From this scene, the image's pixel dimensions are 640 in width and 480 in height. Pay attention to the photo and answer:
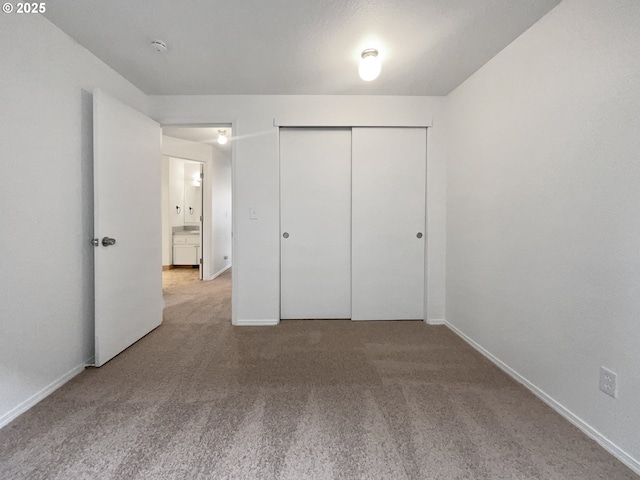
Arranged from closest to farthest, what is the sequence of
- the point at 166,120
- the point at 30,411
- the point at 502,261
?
the point at 30,411 < the point at 502,261 < the point at 166,120

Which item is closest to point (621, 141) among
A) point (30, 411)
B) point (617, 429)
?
point (617, 429)

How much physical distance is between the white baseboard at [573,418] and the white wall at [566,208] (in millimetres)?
22

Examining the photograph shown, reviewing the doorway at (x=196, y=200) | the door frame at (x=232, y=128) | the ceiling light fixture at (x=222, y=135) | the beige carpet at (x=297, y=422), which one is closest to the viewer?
the beige carpet at (x=297, y=422)

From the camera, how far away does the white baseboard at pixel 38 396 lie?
143 cm

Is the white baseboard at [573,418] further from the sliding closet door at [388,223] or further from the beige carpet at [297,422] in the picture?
the sliding closet door at [388,223]


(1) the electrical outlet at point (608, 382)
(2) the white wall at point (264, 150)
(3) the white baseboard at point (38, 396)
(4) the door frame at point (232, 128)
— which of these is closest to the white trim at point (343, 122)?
(2) the white wall at point (264, 150)

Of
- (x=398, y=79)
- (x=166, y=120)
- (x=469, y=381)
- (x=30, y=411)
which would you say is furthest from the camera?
(x=166, y=120)

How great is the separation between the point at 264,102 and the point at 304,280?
1.79 metres

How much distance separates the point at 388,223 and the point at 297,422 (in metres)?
1.98

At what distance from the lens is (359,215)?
2.87 meters

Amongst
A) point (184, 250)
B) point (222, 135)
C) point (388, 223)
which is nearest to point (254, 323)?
A: point (388, 223)

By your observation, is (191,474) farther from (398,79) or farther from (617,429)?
(398,79)

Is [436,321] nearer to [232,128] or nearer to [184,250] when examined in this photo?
[232,128]

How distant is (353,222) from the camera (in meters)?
2.87
